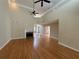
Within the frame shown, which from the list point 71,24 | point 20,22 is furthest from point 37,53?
point 20,22

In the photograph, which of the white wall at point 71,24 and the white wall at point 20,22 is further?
the white wall at point 20,22

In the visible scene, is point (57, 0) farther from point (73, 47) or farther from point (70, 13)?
point (73, 47)

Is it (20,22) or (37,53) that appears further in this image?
(20,22)

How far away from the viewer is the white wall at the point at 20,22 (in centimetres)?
984

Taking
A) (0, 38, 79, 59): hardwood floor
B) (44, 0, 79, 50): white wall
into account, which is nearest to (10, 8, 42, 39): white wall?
(0, 38, 79, 59): hardwood floor

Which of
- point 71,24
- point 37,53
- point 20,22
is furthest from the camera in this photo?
point 20,22

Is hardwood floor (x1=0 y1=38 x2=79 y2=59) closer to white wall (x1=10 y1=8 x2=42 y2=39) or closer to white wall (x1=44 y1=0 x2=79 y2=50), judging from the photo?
white wall (x1=44 y1=0 x2=79 y2=50)

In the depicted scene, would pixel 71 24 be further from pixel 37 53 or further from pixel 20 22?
pixel 20 22

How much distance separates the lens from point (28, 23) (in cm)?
1105

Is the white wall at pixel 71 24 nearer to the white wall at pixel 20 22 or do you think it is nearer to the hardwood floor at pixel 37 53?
the hardwood floor at pixel 37 53

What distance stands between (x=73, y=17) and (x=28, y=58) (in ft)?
10.6

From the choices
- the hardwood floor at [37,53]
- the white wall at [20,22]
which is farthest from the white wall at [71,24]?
the white wall at [20,22]

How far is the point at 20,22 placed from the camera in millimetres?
10414

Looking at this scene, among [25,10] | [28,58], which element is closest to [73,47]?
[28,58]
